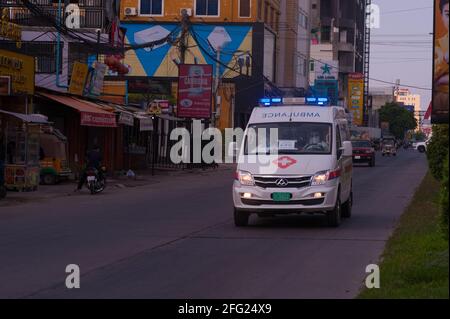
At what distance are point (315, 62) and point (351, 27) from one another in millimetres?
26642

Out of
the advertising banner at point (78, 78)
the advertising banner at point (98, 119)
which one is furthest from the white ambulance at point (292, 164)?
the advertising banner at point (78, 78)

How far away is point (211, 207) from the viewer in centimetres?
2245

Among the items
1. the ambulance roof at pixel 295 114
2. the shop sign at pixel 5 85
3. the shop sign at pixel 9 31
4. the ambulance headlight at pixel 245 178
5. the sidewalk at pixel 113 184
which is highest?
the shop sign at pixel 9 31

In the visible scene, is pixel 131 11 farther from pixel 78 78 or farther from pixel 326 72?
pixel 78 78

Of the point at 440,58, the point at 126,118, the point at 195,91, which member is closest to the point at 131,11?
the point at 195,91

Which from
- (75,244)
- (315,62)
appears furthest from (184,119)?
(315,62)

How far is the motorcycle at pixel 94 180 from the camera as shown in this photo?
27.5 metres

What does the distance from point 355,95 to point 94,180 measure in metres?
87.6

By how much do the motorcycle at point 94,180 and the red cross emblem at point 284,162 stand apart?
12.2 metres

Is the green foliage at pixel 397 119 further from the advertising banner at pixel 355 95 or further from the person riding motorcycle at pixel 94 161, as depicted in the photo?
the person riding motorcycle at pixel 94 161

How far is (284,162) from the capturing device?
16562mm
